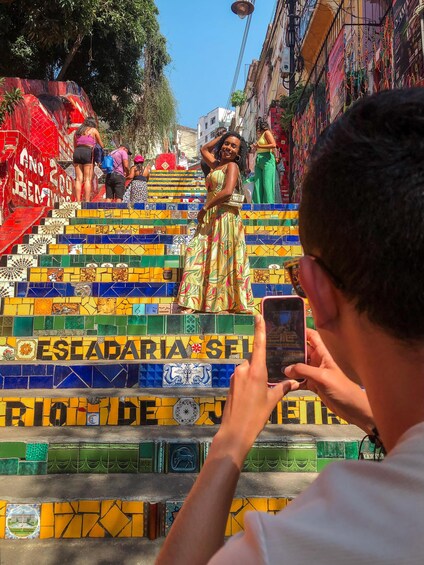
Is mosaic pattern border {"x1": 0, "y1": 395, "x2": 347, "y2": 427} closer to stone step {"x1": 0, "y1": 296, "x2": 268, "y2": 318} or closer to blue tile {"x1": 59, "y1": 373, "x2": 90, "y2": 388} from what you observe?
blue tile {"x1": 59, "y1": 373, "x2": 90, "y2": 388}

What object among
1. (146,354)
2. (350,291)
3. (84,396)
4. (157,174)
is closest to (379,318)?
(350,291)

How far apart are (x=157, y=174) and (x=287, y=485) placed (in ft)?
46.9

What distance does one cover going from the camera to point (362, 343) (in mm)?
589

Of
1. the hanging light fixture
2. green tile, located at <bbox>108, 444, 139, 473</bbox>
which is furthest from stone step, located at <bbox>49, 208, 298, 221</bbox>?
the hanging light fixture

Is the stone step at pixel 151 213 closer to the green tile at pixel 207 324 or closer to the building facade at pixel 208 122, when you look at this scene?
the green tile at pixel 207 324

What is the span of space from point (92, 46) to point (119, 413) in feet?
42.2

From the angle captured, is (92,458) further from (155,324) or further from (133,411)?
(155,324)

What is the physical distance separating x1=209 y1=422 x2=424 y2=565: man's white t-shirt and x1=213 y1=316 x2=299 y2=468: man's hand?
26 centimetres

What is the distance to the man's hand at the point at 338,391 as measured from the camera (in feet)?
3.11

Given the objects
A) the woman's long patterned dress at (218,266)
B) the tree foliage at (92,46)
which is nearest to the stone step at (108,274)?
the woman's long patterned dress at (218,266)

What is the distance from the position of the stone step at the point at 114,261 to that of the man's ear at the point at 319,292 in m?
4.09

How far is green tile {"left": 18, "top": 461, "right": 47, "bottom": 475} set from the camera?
205cm

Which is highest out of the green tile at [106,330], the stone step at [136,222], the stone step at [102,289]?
the stone step at [136,222]

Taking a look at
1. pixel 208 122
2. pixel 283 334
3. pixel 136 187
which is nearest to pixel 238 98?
pixel 136 187
